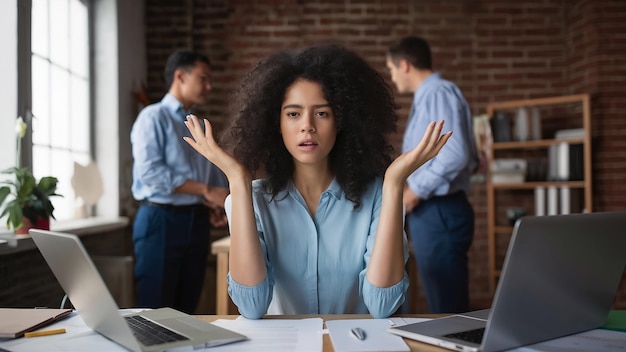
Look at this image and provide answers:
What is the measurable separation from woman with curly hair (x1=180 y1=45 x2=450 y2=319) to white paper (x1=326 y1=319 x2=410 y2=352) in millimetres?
120

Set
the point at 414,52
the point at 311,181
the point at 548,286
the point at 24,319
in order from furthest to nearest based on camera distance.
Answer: the point at 414,52 < the point at 311,181 < the point at 24,319 < the point at 548,286

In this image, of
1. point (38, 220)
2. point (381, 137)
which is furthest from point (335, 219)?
point (38, 220)

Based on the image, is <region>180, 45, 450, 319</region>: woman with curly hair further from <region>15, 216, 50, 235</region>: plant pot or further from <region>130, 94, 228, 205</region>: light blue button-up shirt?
<region>130, 94, 228, 205</region>: light blue button-up shirt

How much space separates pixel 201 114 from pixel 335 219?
10.6 feet

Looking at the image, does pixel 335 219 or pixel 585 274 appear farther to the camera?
pixel 335 219

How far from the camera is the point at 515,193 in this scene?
4.74 m

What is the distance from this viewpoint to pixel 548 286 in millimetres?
993

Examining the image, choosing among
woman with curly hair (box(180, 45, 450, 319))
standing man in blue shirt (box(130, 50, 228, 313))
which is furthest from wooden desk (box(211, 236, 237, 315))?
woman with curly hair (box(180, 45, 450, 319))

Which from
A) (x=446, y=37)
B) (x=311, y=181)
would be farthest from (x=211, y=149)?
(x=446, y=37)

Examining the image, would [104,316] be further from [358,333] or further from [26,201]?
[26,201]

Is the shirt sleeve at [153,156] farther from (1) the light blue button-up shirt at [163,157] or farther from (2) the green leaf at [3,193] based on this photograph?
(2) the green leaf at [3,193]

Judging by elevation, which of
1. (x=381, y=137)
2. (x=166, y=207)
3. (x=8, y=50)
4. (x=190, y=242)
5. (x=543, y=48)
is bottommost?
(x=190, y=242)

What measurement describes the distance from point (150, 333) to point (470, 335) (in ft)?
1.97

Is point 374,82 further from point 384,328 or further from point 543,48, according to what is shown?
point 543,48
